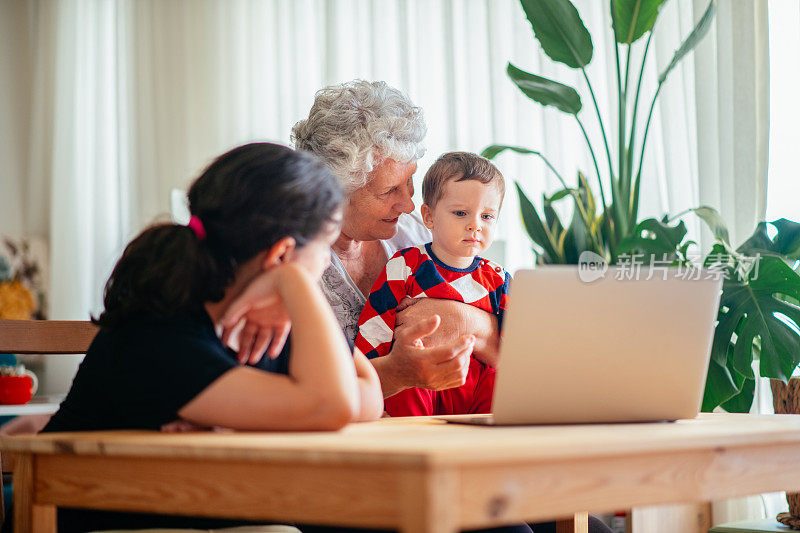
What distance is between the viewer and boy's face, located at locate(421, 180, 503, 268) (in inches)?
78.3

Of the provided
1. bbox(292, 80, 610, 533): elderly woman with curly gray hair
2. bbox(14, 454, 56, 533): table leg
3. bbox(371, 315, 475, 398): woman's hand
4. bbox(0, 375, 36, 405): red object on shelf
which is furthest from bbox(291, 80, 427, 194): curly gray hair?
bbox(0, 375, 36, 405): red object on shelf

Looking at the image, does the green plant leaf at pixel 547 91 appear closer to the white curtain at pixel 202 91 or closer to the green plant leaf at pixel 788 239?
the white curtain at pixel 202 91

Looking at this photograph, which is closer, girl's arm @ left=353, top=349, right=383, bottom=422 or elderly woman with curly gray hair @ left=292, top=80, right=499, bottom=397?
girl's arm @ left=353, top=349, right=383, bottom=422

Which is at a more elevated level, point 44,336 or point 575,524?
point 44,336

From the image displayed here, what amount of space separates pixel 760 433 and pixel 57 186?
3839 millimetres

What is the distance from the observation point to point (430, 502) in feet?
2.30

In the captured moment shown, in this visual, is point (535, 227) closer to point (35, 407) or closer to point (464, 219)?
point (464, 219)

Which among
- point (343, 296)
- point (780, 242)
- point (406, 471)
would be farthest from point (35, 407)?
point (406, 471)

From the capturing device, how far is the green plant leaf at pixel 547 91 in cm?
261

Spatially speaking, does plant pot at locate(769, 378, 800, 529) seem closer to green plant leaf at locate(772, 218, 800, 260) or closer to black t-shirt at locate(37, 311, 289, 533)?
green plant leaf at locate(772, 218, 800, 260)

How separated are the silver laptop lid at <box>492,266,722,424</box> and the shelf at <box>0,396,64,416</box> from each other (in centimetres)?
234

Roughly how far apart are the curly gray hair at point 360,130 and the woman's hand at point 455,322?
1.11ft

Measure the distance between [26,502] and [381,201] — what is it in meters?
1.21

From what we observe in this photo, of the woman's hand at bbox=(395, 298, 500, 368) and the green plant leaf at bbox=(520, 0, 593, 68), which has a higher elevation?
the green plant leaf at bbox=(520, 0, 593, 68)
